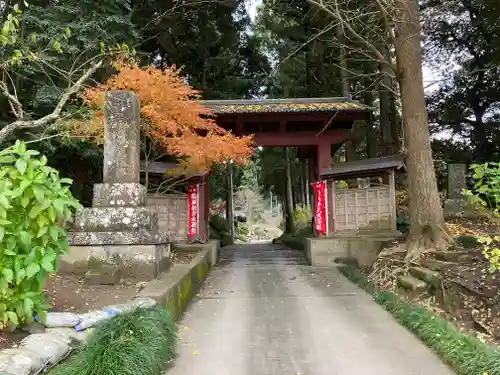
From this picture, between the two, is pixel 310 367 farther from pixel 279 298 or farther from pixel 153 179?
pixel 153 179

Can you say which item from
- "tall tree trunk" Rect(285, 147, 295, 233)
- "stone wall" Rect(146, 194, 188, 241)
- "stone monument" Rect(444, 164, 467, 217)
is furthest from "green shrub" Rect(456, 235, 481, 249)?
"tall tree trunk" Rect(285, 147, 295, 233)

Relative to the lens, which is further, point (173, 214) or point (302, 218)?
point (302, 218)

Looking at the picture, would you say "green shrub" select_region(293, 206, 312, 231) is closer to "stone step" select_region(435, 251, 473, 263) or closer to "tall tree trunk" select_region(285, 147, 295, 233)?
"tall tree trunk" select_region(285, 147, 295, 233)

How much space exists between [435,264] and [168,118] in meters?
6.12

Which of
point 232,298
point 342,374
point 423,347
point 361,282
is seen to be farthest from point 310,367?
point 361,282

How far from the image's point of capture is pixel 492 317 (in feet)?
19.0

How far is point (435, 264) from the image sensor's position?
7609 millimetres

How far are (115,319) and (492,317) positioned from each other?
15.6 ft

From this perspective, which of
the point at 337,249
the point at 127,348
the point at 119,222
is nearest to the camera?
the point at 127,348

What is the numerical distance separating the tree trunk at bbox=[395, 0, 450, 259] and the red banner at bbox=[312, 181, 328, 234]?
4225 mm

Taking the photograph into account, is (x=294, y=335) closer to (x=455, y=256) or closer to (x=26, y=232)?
(x=26, y=232)

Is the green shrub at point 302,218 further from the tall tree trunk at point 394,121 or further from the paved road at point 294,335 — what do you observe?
the paved road at point 294,335

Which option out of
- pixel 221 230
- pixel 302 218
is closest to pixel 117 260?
pixel 302 218

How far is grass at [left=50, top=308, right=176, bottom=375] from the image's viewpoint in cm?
342
